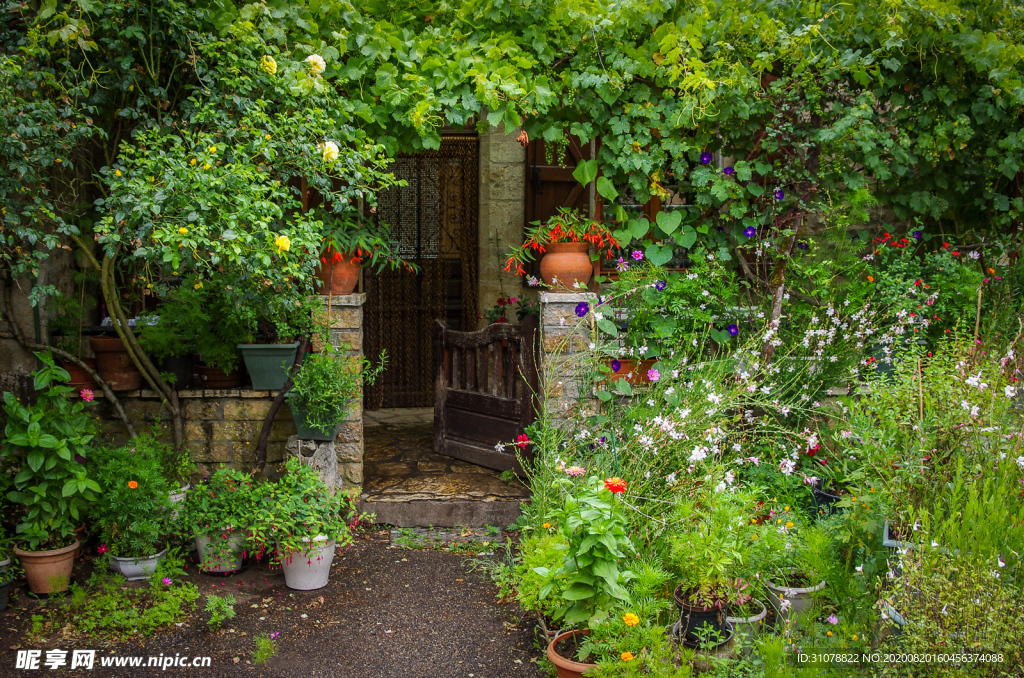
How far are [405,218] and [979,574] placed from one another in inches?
219

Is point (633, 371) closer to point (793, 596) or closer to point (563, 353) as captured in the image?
point (563, 353)

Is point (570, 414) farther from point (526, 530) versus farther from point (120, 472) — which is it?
point (120, 472)

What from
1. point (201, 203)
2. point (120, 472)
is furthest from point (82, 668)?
point (201, 203)

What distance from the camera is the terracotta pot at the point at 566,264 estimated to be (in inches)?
175

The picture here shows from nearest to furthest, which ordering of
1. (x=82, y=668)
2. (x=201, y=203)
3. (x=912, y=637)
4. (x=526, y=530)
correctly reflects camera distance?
(x=912, y=637) → (x=82, y=668) → (x=201, y=203) → (x=526, y=530)

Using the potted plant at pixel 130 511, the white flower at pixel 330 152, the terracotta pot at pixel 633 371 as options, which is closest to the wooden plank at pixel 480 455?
the terracotta pot at pixel 633 371

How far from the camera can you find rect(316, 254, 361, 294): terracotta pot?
14.1 feet

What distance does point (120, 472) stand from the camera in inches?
141

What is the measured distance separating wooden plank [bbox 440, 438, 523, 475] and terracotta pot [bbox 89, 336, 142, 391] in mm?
2082

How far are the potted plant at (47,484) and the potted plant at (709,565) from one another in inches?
104

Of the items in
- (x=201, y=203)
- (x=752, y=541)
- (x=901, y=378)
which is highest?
(x=201, y=203)

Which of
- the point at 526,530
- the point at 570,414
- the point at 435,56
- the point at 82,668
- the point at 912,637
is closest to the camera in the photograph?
the point at 912,637

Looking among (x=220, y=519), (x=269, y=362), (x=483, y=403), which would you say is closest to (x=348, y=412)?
(x=269, y=362)

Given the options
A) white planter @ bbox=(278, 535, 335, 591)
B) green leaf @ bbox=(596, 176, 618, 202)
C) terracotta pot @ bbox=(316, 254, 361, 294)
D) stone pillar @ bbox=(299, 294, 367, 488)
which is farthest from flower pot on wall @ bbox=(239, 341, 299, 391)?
green leaf @ bbox=(596, 176, 618, 202)
